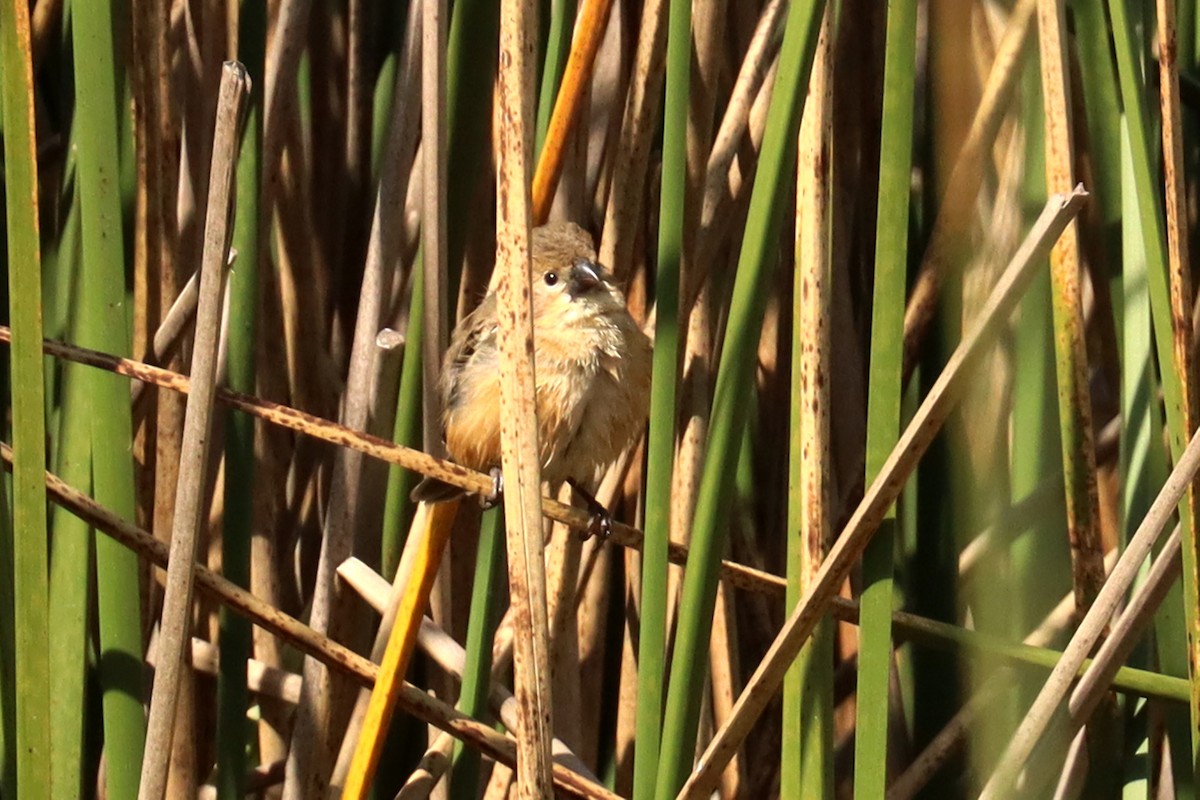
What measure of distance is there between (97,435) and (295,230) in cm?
88

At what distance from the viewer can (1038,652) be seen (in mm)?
1992

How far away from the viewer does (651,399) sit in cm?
187

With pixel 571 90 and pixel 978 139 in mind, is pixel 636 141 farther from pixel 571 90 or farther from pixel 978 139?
pixel 978 139

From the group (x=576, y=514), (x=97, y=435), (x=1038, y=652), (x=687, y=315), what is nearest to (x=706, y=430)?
(x=687, y=315)

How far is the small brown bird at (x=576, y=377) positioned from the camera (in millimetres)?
2783

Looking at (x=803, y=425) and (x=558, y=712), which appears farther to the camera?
(x=558, y=712)

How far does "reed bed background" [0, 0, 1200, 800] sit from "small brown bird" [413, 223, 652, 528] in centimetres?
7

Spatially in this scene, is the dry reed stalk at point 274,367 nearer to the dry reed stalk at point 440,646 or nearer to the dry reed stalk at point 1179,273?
the dry reed stalk at point 440,646

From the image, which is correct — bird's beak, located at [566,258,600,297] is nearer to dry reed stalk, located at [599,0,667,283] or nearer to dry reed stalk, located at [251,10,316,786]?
dry reed stalk, located at [599,0,667,283]

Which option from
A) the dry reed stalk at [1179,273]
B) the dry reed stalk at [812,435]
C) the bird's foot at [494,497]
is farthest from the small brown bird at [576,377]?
the dry reed stalk at [1179,273]

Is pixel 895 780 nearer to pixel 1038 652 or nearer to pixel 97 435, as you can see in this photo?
pixel 1038 652

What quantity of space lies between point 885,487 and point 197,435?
0.81 m

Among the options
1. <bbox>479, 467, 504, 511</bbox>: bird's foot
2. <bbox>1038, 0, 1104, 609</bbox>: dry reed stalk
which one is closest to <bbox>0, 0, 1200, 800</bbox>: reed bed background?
<bbox>1038, 0, 1104, 609</bbox>: dry reed stalk

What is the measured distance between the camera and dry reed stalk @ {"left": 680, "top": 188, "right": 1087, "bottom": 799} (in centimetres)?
158
